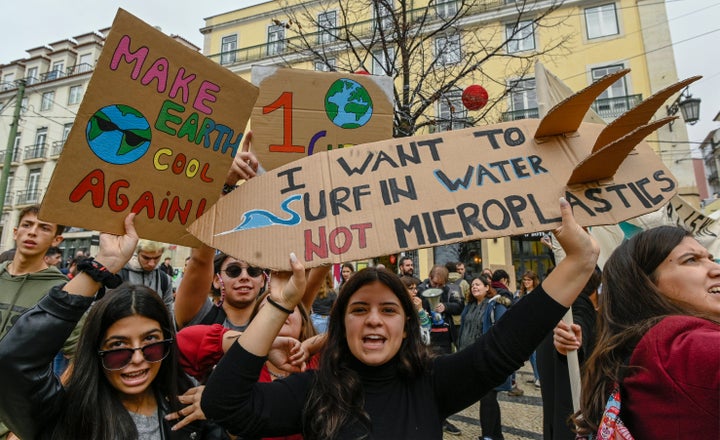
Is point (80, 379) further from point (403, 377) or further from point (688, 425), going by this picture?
point (688, 425)

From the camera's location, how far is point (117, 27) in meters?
1.24

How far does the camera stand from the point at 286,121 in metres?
2.00

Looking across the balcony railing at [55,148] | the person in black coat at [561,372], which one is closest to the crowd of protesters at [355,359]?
the person in black coat at [561,372]

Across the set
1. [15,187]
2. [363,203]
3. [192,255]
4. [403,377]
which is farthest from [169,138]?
[15,187]

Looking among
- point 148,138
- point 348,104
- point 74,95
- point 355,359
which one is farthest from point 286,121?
point 74,95

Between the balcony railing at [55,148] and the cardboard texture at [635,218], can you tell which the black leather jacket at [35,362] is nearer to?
the cardboard texture at [635,218]

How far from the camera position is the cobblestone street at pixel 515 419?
4516 millimetres

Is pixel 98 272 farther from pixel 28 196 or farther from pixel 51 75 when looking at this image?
pixel 51 75

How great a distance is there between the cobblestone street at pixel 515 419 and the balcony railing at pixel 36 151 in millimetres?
33748

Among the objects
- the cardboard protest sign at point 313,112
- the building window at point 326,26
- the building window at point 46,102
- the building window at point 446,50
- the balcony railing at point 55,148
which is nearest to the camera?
the cardboard protest sign at point 313,112

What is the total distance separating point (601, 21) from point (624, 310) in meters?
18.4

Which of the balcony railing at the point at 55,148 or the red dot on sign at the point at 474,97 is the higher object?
the balcony railing at the point at 55,148

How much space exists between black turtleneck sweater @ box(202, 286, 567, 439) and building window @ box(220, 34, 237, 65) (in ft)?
74.3

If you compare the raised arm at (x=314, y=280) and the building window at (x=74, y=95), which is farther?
the building window at (x=74, y=95)
